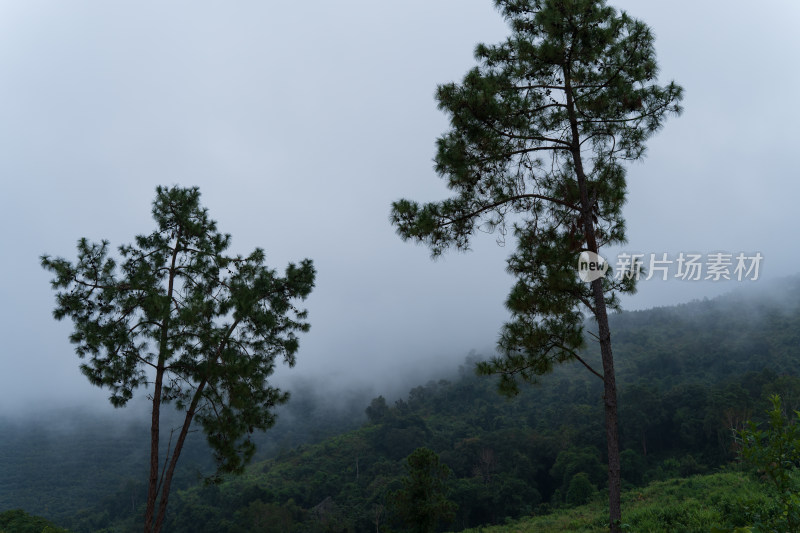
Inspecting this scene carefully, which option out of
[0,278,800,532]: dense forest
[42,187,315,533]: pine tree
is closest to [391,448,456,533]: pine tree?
[0,278,800,532]: dense forest

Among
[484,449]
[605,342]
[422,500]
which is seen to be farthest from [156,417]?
[484,449]

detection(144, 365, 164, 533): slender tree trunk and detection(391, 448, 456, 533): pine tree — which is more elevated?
detection(144, 365, 164, 533): slender tree trunk

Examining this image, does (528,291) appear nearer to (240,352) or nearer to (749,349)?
(240,352)

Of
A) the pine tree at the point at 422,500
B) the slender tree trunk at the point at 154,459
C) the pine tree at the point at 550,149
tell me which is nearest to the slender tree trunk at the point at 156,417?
the slender tree trunk at the point at 154,459

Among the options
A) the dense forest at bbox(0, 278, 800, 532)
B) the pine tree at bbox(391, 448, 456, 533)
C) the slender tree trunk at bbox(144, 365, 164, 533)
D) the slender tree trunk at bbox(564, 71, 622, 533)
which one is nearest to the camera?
the slender tree trunk at bbox(564, 71, 622, 533)

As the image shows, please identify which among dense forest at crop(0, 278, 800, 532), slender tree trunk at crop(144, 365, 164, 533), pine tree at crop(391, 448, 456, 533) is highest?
slender tree trunk at crop(144, 365, 164, 533)

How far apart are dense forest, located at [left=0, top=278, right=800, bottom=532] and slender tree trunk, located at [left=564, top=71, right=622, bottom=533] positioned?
1090 mm

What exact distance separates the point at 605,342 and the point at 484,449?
47.9 meters

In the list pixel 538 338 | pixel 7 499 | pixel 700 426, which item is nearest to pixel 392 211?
pixel 538 338

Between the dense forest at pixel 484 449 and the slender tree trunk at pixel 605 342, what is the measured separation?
1090 millimetres

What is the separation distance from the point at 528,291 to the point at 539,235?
4.08 ft

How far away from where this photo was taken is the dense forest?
40031 mm

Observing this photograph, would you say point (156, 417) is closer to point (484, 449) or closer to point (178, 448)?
point (178, 448)

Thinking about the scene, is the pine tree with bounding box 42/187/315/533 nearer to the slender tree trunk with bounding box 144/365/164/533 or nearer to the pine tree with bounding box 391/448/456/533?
the slender tree trunk with bounding box 144/365/164/533
